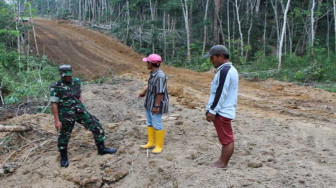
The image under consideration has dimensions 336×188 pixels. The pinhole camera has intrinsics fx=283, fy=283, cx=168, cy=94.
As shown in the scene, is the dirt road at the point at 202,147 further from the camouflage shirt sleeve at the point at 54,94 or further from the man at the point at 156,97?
the camouflage shirt sleeve at the point at 54,94

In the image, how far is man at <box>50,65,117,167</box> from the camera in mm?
3594

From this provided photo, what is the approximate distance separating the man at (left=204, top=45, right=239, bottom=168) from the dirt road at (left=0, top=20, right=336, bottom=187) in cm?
50

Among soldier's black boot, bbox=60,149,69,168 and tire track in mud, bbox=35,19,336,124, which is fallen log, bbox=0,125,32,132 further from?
tire track in mud, bbox=35,19,336,124

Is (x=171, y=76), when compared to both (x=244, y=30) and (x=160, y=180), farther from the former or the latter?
(x=244, y=30)

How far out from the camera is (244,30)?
2145 cm

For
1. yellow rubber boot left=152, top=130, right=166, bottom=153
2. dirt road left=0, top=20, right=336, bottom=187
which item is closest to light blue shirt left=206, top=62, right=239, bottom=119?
dirt road left=0, top=20, right=336, bottom=187

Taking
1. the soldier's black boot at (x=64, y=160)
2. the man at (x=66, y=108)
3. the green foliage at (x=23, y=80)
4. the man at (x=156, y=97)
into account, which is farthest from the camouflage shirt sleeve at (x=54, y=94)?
the green foliage at (x=23, y=80)

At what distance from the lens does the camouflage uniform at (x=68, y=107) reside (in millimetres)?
3607

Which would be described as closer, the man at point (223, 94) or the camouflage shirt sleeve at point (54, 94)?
the man at point (223, 94)

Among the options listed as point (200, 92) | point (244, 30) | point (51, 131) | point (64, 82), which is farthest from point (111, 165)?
point (244, 30)

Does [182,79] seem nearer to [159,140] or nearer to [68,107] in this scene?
[159,140]

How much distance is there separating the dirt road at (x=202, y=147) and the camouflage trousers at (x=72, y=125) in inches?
13.7

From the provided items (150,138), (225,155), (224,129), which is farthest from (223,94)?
(150,138)

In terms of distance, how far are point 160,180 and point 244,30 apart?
1987cm
